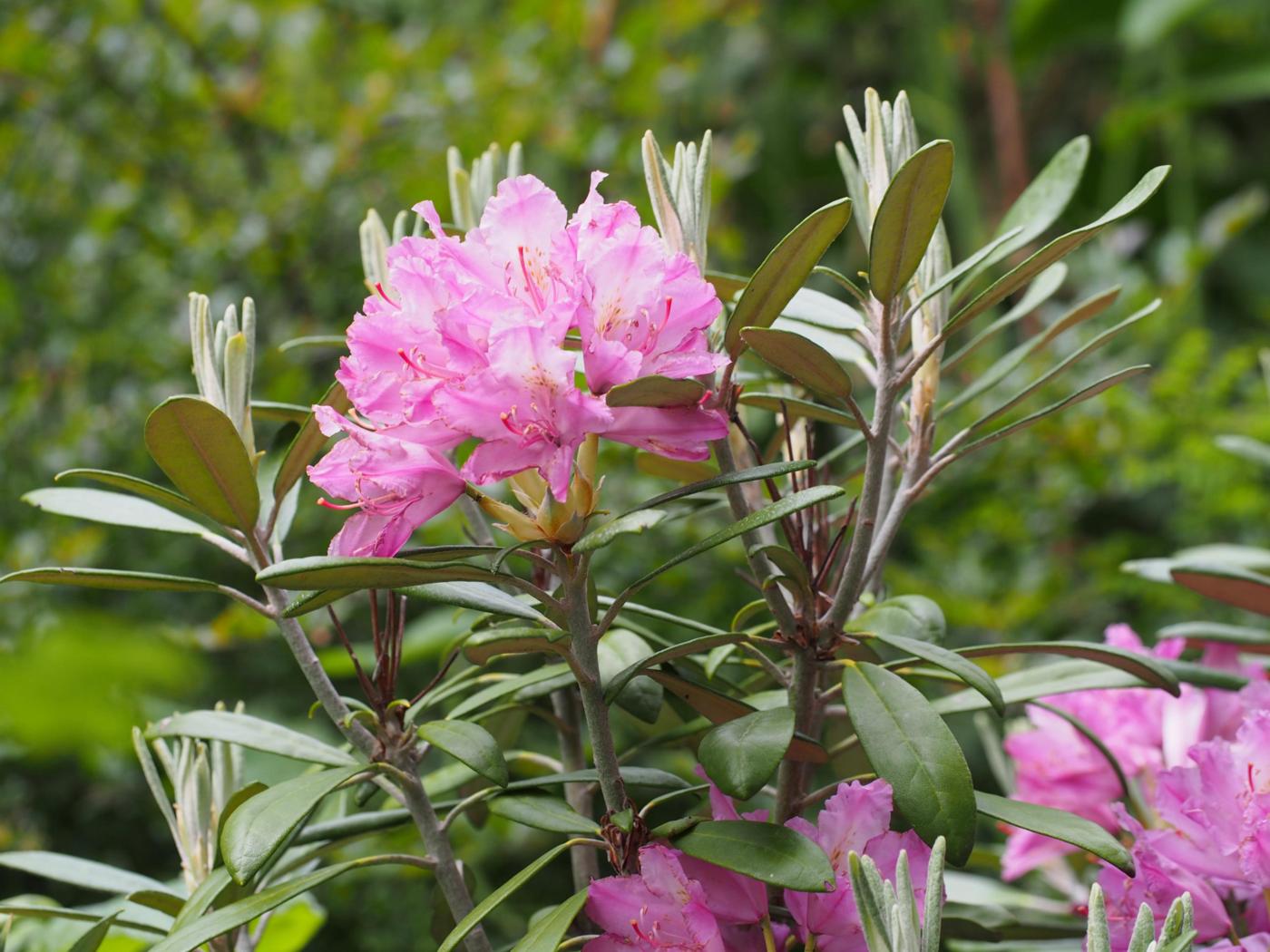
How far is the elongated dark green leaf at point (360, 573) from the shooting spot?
36 cm

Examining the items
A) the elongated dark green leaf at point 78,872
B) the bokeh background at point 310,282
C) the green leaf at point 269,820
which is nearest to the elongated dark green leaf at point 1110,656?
the green leaf at point 269,820

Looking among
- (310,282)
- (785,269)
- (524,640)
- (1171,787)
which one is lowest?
(1171,787)

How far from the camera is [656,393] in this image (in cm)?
38

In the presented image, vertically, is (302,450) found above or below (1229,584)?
above

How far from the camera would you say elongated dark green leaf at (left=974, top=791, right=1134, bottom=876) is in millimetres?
410

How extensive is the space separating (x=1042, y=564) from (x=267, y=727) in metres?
1.10

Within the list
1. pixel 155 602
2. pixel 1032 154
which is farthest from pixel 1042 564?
pixel 1032 154

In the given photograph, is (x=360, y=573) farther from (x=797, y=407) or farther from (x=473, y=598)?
(x=797, y=407)

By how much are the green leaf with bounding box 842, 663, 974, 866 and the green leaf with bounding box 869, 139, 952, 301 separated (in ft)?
0.45

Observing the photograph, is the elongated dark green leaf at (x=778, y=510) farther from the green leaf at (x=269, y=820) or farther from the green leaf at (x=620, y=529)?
the green leaf at (x=269, y=820)

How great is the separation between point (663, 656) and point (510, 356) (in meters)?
0.11

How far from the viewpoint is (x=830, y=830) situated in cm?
43

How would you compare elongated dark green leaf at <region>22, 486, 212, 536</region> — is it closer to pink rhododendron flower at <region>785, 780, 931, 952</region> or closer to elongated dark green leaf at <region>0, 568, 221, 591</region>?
elongated dark green leaf at <region>0, 568, 221, 591</region>

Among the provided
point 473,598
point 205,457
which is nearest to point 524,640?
point 473,598
